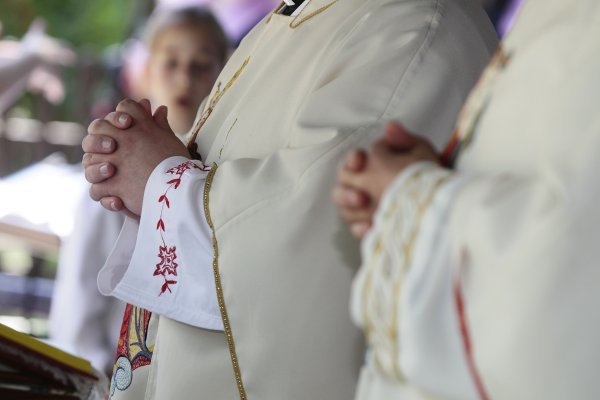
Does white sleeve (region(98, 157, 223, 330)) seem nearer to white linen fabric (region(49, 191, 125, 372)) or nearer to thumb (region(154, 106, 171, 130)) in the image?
thumb (region(154, 106, 171, 130))

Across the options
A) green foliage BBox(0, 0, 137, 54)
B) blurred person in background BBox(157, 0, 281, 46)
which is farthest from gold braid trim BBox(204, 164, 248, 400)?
green foliage BBox(0, 0, 137, 54)

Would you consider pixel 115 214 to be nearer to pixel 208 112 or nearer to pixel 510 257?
pixel 208 112

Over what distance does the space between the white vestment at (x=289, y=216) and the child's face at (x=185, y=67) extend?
1.61m

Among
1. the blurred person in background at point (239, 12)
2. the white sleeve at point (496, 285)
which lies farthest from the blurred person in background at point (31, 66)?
the white sleeve at point (496, 285)

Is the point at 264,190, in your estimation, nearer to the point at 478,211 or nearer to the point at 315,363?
the point at 315,363

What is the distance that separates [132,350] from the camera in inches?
67.9

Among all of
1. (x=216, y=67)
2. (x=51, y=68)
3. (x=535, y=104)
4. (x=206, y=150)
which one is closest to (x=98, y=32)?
(x=51, y=68)

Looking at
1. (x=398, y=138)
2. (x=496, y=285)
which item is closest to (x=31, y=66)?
(x=398, y=138)

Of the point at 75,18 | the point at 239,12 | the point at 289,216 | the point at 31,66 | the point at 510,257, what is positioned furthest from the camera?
the point at 75,18

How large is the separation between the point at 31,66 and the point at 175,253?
206 inches

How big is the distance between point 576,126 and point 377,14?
632 mm

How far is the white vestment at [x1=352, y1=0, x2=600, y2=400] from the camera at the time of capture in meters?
0.92

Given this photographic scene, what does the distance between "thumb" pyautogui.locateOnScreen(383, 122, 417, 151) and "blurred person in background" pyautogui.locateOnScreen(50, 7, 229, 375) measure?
87.0 inches

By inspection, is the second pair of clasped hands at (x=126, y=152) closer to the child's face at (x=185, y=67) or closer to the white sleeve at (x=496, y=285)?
the white sleeve at (x=496, y=285)
